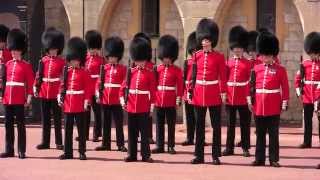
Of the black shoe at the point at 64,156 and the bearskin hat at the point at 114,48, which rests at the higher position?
the bearskin hat at the point at 114,48

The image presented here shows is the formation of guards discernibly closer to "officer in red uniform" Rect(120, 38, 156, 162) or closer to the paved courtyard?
"officer in red uniform" Rect(120, 38, 156, 162)

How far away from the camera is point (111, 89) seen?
1049cm

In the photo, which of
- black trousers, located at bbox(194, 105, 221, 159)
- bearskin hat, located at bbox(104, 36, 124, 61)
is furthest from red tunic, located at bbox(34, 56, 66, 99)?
black trousers, located at bbox(194, 105, 221, 159)

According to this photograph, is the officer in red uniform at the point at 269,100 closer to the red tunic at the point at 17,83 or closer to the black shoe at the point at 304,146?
Answer: the black shoe at the point at 304,146

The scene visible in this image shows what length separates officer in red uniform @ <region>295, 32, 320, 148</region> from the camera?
34.8 feet

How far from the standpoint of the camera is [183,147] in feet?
35.6

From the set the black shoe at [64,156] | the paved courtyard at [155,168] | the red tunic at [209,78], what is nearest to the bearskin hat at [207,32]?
the red tunic at [209,78]

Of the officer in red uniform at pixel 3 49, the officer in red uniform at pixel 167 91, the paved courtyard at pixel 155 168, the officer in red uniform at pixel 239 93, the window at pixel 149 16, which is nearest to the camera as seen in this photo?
the paved courtyard at pixel 155 168

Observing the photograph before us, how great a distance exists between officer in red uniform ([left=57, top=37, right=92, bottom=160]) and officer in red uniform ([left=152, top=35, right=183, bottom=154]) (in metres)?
1.11

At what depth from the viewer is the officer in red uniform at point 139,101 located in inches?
364

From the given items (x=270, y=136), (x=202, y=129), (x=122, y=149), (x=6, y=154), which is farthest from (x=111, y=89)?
(x=270, y=136)

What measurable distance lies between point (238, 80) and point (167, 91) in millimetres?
963

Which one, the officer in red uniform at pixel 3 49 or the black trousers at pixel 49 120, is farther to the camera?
the officer in red uniform at pixel 3 49

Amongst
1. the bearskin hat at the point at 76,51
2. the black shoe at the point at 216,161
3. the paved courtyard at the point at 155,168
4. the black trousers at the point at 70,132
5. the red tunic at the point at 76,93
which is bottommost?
the paved courtyard at the point at 155,168
